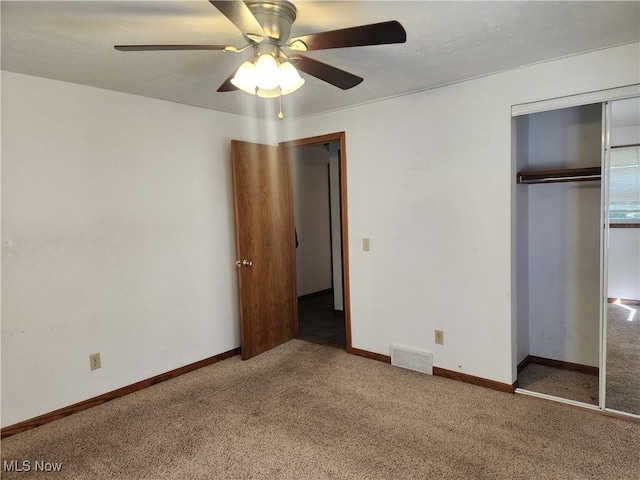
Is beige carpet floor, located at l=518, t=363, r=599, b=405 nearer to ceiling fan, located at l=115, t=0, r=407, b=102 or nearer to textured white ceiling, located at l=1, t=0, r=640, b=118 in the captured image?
textured white ceiling, located at l=1, t=0, r=640, b=118

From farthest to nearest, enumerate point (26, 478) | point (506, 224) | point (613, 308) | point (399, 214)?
point (399, 214)
point (506, 224)
point (613, 308)
point (26, 478)

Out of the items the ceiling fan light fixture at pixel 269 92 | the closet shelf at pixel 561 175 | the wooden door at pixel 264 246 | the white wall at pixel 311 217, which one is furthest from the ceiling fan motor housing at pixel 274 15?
the white wall at pixel 311 217

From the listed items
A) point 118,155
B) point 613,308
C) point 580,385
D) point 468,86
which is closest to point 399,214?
point 468,86

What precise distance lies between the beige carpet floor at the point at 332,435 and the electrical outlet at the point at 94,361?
30cm

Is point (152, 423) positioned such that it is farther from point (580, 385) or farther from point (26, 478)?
point (580, 385)

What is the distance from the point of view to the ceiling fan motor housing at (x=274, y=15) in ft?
5.10

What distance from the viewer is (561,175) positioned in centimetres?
286

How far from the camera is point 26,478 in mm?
2027

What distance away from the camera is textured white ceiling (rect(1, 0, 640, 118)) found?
173 centimetres

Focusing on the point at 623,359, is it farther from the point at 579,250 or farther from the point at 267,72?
the point at 267,72

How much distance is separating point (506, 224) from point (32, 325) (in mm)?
3270

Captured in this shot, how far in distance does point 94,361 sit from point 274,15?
8.51ft

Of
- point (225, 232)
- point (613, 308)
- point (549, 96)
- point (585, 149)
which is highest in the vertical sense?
point (549, 96)

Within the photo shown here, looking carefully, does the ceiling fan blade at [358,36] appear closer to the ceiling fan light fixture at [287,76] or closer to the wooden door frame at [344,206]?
the ceiling fan light fixture at [287,76]
